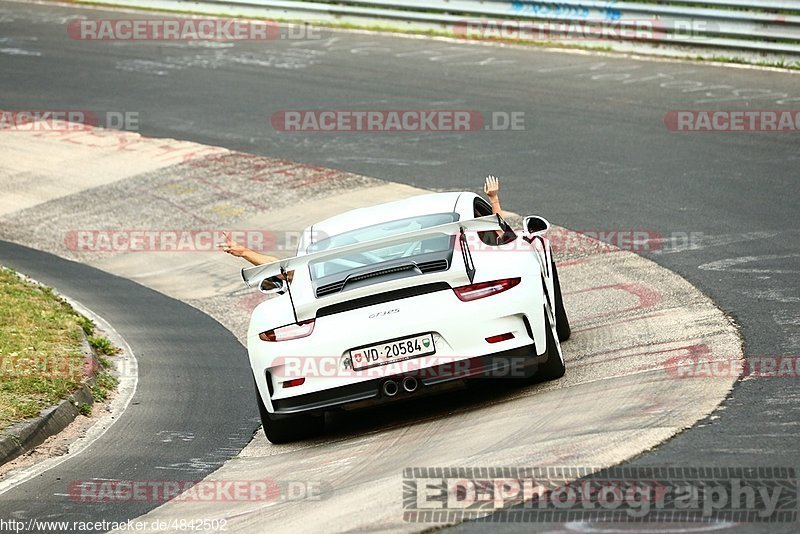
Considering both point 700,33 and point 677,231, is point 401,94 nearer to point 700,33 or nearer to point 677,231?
point 700,33

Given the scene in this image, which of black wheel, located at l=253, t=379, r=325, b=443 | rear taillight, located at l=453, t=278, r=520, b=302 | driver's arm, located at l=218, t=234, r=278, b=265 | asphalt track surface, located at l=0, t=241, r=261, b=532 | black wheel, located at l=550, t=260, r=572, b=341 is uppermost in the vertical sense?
rear taillight, located at l=453, t=278, r=520, b=302

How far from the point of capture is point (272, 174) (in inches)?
649

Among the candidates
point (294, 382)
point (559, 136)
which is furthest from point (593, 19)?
point (294, 382)

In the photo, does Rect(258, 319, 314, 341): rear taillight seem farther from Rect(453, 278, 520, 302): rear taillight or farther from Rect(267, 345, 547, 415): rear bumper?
Rect(453, 278, 520, 302): rear taillight

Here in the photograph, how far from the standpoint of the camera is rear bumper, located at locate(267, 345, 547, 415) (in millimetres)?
7371

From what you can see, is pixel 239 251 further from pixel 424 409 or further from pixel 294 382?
pixel 424 409

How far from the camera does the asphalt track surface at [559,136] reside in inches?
364

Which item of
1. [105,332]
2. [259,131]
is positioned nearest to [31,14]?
[259,131]

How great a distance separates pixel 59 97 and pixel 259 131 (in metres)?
4.79

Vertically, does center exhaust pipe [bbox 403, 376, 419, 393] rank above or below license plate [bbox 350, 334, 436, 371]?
below

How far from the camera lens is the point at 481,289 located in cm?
751

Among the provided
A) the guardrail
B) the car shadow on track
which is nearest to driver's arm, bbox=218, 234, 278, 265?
the car shadow on track

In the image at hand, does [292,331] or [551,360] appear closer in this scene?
[292,331]

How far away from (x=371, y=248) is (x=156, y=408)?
2629mm
